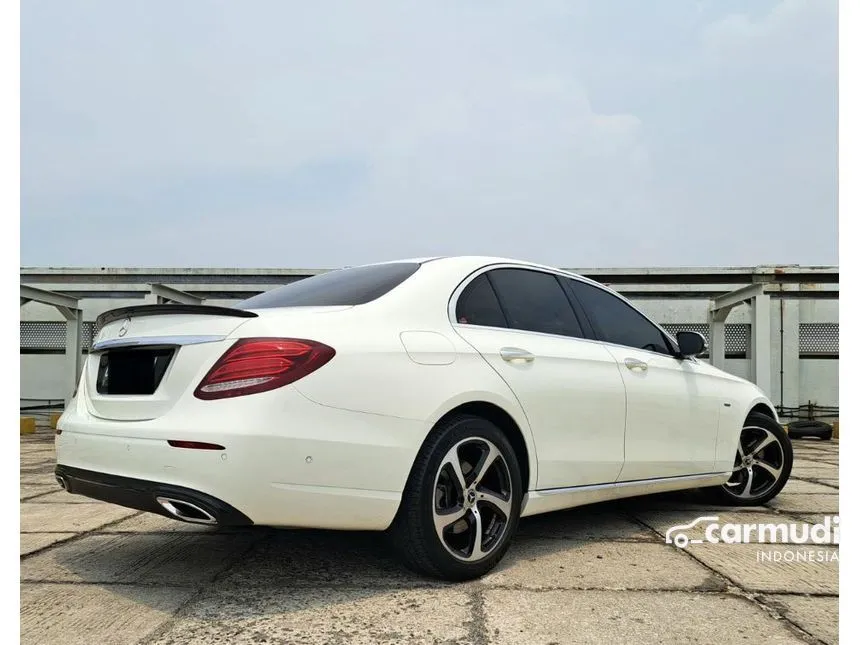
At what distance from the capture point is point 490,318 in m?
3.37

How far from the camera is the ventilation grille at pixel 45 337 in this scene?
13859 millimetres

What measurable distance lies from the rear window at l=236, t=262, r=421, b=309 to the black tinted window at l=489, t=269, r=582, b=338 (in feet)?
1.67

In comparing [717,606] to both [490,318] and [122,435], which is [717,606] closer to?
[490,318]

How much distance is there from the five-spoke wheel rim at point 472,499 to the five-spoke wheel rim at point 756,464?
2500mm

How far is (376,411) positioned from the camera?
2699 millimetres

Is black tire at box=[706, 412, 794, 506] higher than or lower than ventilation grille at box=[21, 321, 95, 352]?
lower

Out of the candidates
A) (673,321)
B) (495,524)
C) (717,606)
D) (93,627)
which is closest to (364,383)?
(495,524)

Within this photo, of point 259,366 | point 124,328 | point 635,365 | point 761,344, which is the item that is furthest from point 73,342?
point 761,344

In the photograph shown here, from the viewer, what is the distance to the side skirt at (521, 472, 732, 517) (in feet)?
10.8

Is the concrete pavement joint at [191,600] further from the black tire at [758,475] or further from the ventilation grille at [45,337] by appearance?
the ventilation grille at [45,337]

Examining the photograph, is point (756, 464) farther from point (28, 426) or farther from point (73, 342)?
point (73, 342)

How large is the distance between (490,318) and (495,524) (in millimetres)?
956

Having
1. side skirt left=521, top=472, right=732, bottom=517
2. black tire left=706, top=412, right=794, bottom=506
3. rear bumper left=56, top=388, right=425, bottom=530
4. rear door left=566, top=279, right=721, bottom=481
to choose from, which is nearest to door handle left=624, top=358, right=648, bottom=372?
rear door left=566, top=279, right=721, bottom=481

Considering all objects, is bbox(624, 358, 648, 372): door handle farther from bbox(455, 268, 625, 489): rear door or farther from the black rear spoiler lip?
the black rear spoiler lip
